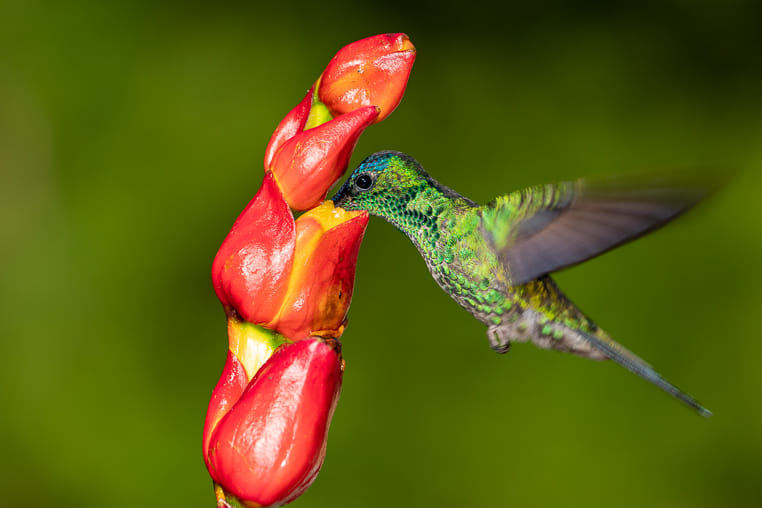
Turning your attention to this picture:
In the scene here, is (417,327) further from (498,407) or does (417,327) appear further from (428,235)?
(428,235)

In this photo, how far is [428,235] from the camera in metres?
0.65

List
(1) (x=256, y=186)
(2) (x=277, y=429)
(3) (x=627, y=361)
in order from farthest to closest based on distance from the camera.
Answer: (1) (x=256, y=186), (3) (x=627, y=361), (2) (x=277, y=429)

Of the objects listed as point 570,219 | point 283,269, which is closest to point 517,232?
point 570,219

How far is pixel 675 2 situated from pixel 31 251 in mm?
1361

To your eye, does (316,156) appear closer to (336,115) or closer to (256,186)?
(336,115)

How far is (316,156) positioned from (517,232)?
0.26 metres

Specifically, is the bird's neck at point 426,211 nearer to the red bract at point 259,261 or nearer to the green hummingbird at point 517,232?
the green hummingbird at point 517,232

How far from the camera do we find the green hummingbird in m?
0.56

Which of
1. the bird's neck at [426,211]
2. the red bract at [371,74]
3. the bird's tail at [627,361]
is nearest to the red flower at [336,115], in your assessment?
the red bract at [371,74]

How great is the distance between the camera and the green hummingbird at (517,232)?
1.82ft

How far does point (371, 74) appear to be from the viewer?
0.48 m

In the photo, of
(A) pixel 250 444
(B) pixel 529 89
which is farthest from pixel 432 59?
(A) pixel 250 444

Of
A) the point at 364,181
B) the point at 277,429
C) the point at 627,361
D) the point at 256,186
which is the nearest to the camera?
the point at 277,429

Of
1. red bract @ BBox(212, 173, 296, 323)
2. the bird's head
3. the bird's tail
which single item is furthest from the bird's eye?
the bird's tail
